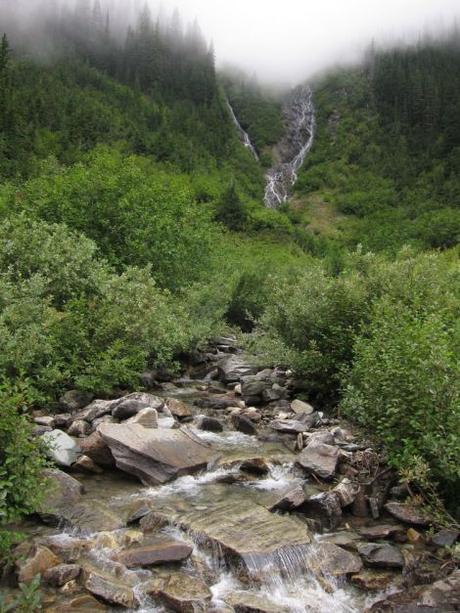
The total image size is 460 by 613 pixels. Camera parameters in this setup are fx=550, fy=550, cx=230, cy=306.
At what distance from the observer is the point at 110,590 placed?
755 cm

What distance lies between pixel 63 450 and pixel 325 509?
5.60 meters

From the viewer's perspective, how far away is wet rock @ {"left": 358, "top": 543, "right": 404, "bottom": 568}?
8.71 metres

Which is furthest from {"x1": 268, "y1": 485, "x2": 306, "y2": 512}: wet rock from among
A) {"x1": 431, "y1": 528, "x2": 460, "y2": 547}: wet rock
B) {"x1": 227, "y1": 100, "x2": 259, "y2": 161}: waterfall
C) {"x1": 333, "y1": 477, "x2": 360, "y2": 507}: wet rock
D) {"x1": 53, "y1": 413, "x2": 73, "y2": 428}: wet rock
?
{"x1": 227, "y1": 100, "x2": 259, "y2": 161}: waterfall

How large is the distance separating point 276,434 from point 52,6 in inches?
7537

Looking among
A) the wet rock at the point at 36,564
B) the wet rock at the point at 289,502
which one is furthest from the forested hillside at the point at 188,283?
the wet rock at the point at 289,502

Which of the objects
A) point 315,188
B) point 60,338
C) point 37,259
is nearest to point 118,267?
point 37,259

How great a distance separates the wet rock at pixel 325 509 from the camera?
33.2 feet

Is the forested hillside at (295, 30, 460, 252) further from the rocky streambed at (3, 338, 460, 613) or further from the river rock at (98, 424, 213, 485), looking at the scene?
the river rock at (98, 424, 213, 485)

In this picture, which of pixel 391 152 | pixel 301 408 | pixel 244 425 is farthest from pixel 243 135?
pixel 244 425

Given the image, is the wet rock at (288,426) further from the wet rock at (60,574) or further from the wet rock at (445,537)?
the wet rock at (60,574)

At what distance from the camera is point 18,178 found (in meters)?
47.8

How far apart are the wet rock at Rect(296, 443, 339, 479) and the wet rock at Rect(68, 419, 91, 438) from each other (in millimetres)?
5139

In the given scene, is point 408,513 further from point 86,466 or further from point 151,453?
point 86,466

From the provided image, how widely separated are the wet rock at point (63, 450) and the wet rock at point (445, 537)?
7.18m
